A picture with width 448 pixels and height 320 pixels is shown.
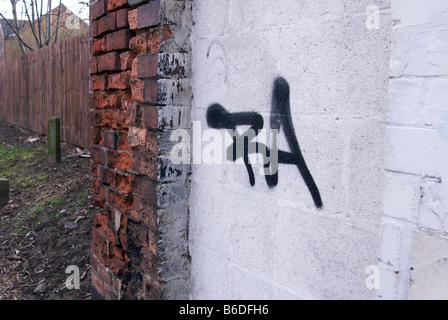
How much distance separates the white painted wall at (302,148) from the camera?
1367 mm

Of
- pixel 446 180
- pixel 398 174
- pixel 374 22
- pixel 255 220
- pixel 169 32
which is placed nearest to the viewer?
pixel 446 180

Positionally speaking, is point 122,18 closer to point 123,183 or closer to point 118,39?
point 118,39

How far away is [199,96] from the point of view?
2094 mm

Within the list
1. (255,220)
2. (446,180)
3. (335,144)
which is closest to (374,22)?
(335,144)

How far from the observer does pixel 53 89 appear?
26.5 feet

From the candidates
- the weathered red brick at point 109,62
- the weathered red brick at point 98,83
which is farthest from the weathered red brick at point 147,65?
the weathered red brick at point 98,83

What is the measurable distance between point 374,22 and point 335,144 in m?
0.44

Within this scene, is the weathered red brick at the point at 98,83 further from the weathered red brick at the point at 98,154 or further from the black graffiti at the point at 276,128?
the black graffiti at the point at 276,128

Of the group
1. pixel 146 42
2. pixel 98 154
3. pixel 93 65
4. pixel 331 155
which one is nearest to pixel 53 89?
pixel 93 65

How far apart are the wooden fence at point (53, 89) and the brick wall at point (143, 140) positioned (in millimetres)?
4107

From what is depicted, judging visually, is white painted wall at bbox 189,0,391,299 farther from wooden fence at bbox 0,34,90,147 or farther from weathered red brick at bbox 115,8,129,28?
wooden fence at bbox 0,34,90,147

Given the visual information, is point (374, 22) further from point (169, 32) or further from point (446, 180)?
point (169, 32)

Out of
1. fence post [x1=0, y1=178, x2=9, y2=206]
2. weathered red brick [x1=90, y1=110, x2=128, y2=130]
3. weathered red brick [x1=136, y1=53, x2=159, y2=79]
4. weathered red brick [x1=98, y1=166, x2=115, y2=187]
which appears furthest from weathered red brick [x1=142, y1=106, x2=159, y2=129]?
fence post [x1=0, y1=178, x2=9, y2=206]

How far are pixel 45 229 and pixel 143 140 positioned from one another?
279cm
